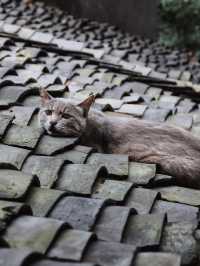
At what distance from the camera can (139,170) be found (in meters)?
3.88

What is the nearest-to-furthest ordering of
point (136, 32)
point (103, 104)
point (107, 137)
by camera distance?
point (107, 137), point (103, 104), point (136, 32)

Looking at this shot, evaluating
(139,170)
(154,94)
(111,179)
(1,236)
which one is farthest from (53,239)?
(154,94)

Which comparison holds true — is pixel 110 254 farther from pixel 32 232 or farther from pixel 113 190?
pixel 113 190

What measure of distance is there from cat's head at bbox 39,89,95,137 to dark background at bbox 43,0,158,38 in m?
12.1

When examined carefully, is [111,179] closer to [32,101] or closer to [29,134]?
[29,134]

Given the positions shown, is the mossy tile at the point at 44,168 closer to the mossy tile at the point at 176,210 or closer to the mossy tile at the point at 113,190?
the mossy tile at the point at 113,190

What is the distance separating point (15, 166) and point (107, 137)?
4.95ft

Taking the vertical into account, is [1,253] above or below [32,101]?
above

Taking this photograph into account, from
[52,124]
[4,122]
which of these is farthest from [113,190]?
[52,124]

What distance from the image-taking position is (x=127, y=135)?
187 inches

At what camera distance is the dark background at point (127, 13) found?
55.4 feet

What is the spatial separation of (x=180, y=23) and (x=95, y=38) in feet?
14.4

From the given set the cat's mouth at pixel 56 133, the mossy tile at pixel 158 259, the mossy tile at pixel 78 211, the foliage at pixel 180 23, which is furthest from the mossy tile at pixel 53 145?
the foliage at pixel 180 23

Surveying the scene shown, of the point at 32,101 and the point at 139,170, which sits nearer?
the point at 139,170
